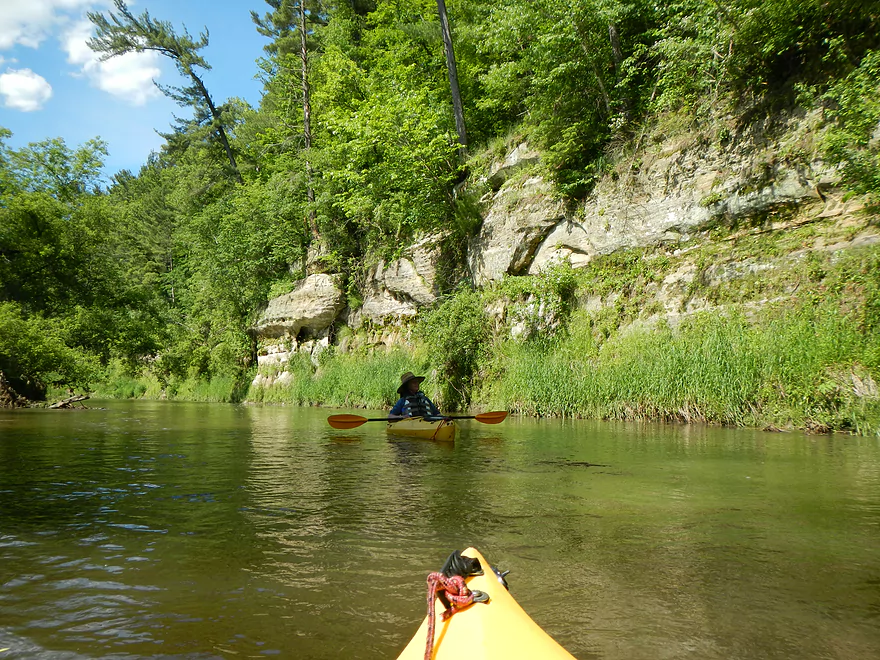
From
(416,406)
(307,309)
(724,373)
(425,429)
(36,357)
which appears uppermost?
(307,309)

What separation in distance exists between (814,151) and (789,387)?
5.51m

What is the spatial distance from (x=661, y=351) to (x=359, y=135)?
43.5 feet

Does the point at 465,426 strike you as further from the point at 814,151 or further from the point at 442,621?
the point at 442,621

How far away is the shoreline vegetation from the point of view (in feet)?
28.8

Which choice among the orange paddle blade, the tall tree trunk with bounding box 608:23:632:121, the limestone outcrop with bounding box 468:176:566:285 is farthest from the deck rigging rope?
the tall tree trunk with bounding box 608:23:632:121

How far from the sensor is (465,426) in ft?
39.5

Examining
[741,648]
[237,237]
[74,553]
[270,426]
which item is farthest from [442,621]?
[237,237]

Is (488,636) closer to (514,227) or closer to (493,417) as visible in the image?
(493,417)

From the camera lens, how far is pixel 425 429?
9.07m

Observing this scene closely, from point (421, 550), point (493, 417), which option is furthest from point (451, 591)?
point (493, 417)

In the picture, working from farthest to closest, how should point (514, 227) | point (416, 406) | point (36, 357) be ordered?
point (36, 357) < point (514, 227) < point (416, 406)

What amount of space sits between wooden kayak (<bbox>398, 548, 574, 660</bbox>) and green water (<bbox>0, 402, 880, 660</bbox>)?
1.51 feet

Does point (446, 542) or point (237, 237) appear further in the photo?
point (237, 237)

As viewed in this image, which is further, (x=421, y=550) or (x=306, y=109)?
(x=306, y=109)
